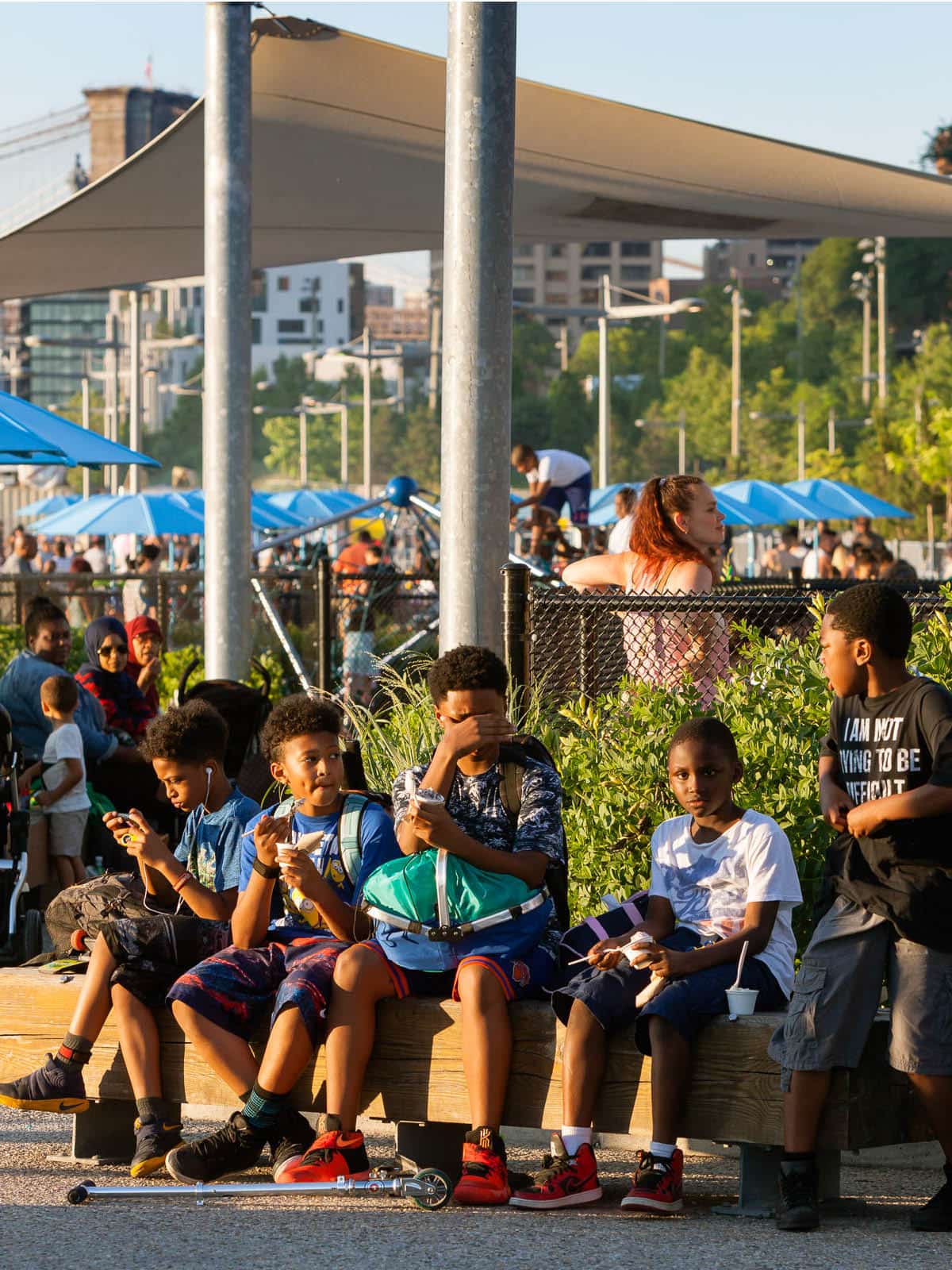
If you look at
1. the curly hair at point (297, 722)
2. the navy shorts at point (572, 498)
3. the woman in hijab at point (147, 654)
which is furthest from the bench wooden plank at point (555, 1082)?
the navy shorts at point (572, 498)

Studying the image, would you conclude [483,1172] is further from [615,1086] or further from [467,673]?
[467,673]

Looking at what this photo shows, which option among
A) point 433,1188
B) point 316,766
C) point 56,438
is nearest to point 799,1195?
point 433,1188

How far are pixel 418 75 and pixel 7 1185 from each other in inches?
303

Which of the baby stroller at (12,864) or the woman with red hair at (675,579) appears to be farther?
the baby stroller at (12,864)

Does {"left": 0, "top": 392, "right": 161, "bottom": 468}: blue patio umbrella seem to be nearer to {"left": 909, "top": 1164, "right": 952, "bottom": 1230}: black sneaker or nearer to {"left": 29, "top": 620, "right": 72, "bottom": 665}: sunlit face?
{"left": 29, "top": 620, "right": 72, "bottom": 665}: sunlit face

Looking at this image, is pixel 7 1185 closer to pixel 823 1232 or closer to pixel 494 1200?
pixel 494 1200

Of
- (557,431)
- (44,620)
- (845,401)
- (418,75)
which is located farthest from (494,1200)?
(557,431)

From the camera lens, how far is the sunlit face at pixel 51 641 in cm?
1059

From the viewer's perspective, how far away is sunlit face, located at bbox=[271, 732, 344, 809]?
581cm

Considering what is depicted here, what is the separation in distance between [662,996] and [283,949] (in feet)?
3.83

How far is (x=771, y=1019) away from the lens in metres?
5.30

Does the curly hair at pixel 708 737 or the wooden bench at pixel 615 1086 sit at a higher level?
the curly hair at pixel 708 737

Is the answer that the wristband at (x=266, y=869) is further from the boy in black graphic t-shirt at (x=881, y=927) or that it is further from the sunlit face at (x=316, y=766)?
the boy in black graphic t-shirt at (x=881, y=927)

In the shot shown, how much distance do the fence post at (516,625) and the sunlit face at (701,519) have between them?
647mm
